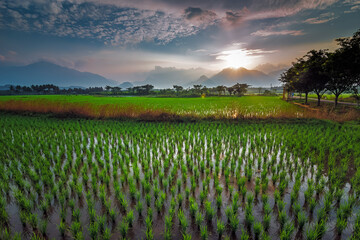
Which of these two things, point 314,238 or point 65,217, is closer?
point 314,238

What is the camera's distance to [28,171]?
14.5 feet

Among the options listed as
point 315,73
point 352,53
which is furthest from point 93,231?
point 315,73

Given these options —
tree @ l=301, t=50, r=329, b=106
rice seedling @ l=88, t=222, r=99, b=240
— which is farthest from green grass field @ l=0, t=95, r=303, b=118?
rice seedling @ l=88, t=222, r=99, b=240

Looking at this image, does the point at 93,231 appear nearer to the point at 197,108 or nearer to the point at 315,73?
the point at 197,108

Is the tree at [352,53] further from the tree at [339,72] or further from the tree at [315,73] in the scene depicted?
the tree at [315,73]

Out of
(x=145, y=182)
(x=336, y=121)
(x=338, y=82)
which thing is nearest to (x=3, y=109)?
(x=145, y=182)

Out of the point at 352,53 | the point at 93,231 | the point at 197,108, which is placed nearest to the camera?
the point at 93,231

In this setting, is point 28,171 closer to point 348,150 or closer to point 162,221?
point 162,221

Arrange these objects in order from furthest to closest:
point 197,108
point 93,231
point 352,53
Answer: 1. point 197,108
2. point 352,53
3. point 93,231

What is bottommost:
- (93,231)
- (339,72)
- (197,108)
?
(93,231)

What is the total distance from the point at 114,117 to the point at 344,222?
505 inches

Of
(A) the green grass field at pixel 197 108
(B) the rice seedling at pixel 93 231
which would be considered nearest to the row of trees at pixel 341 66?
(A) the green grass field at pixel 197 108

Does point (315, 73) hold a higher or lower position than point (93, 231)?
higher

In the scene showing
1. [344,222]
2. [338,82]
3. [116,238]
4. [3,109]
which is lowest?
[116,238]
